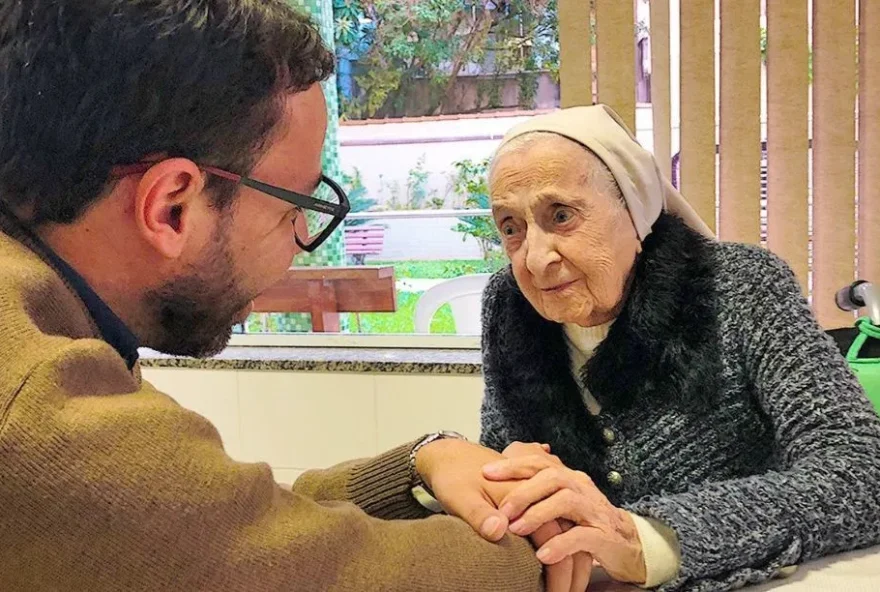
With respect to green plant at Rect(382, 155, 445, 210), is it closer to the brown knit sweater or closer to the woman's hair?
the woman's hair

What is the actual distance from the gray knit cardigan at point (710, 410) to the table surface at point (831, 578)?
0.01 metres

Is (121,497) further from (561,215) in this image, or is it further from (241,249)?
(561,215)

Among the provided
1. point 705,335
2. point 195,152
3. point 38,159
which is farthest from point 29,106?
point 705,335

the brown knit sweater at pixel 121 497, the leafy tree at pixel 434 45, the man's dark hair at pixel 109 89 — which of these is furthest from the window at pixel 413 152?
the brown knit sweater at pixel 121 497

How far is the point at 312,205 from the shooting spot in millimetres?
979

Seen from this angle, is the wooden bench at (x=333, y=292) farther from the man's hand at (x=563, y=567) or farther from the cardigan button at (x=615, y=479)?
the man's hand at (x=563, y=567)

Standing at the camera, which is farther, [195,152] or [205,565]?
[195,152]

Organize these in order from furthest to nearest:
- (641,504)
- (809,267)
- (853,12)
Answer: (809,267) < (853,12) < (641,504)

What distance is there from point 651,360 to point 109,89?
2.81 ft

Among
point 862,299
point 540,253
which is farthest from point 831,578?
point 862,299

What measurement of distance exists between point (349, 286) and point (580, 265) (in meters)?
1.50

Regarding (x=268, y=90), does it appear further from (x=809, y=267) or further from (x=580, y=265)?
(x=809, y=267)

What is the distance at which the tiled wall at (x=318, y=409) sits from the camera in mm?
2418

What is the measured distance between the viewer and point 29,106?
80 centimetres
